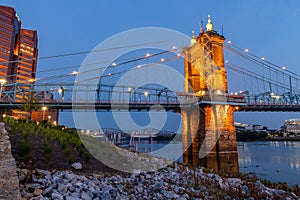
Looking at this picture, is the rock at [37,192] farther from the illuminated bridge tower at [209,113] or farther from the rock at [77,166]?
the illuminated bridge tower at [209,113]

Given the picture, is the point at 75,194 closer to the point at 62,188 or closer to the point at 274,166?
the point at 62,188

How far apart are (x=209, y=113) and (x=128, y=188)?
33.8 m

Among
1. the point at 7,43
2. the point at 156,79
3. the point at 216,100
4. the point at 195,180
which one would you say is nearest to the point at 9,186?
the point at 195,180

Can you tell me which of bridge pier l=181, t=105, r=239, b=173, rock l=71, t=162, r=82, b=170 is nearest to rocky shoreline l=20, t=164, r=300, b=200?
rock l=71, t=162, r=82, b=170

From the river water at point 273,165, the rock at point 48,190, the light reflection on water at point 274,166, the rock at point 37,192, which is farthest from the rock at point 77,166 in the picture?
the light reflection on water at point 274,166

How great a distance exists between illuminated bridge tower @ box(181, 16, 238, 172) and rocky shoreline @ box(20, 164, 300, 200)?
2494 centimetres

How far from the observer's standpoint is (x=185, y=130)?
143 ft

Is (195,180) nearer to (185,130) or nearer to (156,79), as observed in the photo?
(185,130)

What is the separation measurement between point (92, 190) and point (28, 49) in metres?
146

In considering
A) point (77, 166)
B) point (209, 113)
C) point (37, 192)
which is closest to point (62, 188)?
point (37, 192)

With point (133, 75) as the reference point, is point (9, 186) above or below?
below

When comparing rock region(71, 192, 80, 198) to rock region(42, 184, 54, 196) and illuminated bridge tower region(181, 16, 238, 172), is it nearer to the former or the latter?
rock region(42, 184, 54, 196)

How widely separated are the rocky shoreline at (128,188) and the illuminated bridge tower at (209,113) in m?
24.9

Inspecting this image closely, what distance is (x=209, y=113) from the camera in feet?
129
